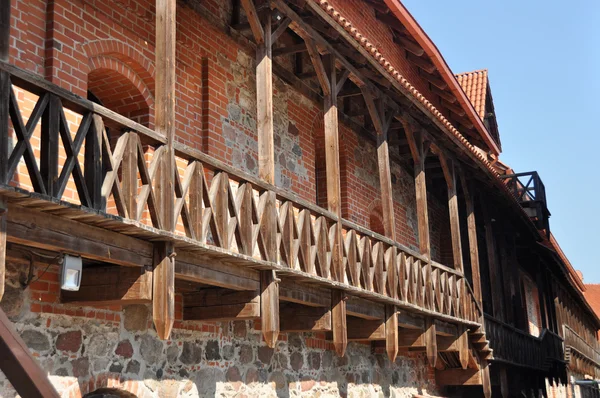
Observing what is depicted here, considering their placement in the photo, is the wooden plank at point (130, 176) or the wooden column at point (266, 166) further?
the wooden column at point (266, 166)

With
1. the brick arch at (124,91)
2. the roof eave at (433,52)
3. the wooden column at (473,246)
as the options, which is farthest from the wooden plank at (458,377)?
the brick arch at (124,91)

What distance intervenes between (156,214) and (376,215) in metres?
8.01

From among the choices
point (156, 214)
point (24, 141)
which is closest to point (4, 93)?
point (24, 141)

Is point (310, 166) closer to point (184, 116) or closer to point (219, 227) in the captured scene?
point (184, 116)

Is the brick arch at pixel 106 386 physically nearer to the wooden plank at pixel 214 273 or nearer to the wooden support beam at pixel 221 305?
the wooden support beam at pixel 221 305

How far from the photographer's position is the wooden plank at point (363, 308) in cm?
952

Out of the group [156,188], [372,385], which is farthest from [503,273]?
[156,188]

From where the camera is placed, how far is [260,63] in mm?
7969

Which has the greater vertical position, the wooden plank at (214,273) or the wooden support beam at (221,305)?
the wooden plank at (214,273)

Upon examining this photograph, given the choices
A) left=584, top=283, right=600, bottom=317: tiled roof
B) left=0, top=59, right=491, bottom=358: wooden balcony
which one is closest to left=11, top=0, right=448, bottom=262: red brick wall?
left=0, top=59, right=491, bottom=358: wooden balcony

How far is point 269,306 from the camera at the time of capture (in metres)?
7.61

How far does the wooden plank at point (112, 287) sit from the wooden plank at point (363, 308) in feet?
12.3

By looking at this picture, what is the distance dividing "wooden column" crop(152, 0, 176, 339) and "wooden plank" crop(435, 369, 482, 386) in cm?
924

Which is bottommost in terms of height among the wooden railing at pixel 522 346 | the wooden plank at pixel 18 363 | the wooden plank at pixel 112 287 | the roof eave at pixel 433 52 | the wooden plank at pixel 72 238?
the wooden plank at pixel 18 363
